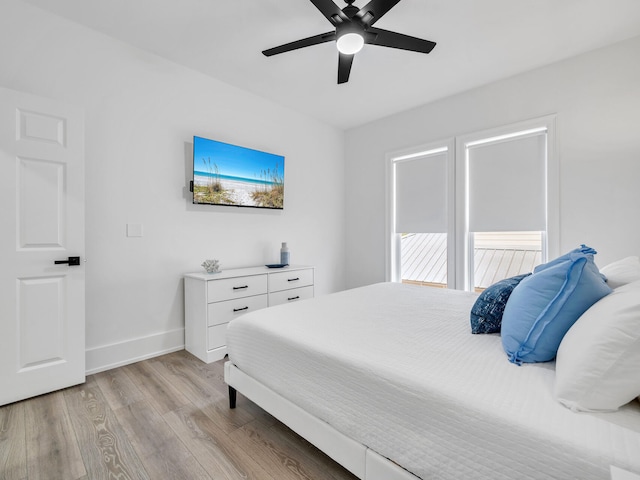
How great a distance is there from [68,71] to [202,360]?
2606 millimetres

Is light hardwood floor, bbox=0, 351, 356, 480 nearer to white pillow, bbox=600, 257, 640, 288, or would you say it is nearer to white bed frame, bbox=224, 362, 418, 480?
white bed frame, bbox=224, 362, 418, 480

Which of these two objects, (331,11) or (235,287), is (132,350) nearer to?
(235,287)

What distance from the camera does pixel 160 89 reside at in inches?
109

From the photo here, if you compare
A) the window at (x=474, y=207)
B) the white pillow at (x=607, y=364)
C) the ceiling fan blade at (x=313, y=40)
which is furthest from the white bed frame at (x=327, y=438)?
the window at (x=474, y=207)

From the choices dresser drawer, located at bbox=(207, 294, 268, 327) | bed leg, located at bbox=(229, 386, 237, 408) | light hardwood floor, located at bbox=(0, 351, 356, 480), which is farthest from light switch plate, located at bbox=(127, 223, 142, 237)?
bed leg, located at bbox=(229, 386, 237, 408)

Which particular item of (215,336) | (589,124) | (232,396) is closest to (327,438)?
(232,396)

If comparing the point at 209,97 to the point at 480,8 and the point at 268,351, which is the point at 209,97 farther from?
the point at 268,351

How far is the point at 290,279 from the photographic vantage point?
130 inches

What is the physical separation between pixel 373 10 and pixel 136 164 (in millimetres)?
2277

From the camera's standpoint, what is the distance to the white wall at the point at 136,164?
2246mm

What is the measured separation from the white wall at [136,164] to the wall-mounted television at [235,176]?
133 mm

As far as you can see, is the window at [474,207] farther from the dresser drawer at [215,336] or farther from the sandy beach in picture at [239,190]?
the dresser drawer at [215,336]

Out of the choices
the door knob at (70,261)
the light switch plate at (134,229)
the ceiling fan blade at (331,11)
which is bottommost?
the door knob at (70,261)

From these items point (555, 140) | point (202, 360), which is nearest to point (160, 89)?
point (202, 360)
